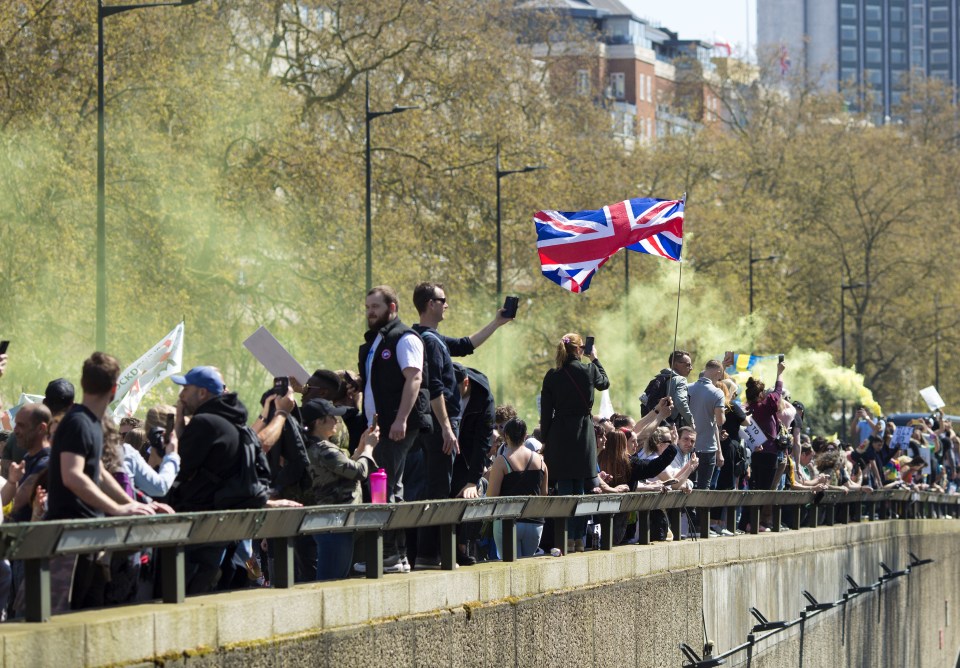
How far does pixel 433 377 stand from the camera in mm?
11195

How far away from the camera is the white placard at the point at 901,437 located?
114 ft

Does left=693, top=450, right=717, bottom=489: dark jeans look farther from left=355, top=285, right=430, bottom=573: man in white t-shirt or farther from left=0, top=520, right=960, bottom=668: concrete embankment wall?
left=355, top=285, right=430, bottom=573: man in white t-shirt

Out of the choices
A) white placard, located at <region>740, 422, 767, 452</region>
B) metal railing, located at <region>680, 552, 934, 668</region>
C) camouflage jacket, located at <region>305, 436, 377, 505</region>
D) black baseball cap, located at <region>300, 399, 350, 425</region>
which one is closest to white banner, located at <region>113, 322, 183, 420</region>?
metal railing, located at <region>680, 552, 934, 668</region>

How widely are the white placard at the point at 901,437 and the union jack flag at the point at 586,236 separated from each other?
1563 cm

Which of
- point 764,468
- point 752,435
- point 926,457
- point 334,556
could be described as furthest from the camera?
point 926,457

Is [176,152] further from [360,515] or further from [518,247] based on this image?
[360,515]

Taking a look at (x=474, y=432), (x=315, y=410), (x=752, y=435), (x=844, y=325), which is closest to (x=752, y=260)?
(x=844, y=325)

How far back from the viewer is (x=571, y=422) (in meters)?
13.8

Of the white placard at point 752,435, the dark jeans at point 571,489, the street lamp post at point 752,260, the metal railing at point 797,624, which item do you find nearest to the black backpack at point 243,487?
the dark jeans at point 571,489

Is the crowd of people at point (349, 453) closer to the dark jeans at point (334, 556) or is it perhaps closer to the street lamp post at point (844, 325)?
the dark jeans at point (334, 556)

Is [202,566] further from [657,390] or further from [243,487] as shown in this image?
[657,390]

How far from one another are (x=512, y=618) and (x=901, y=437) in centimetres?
2513

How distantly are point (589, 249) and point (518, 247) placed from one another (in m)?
38.7

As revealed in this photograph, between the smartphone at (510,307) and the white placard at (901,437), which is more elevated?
the smartphone at (510,307)
